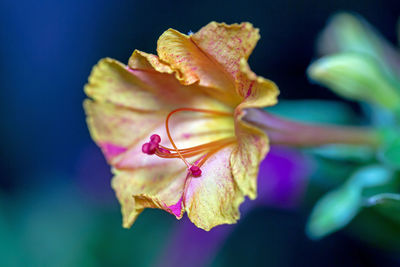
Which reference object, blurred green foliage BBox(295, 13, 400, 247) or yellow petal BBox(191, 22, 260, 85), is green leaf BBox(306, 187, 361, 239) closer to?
blurred green foliage BBox(295, 13, 400, 247)

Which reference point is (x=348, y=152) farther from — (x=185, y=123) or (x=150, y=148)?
(x=150, y=148)

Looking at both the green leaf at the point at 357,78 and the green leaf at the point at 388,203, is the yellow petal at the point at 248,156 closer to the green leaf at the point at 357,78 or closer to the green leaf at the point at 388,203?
the green leaf at the point at 388,203

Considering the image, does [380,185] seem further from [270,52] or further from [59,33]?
[59,33]

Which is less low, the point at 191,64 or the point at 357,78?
the point at 191,64

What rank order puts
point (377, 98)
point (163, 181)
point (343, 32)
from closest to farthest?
1. point (163, 181)
2. point (377, 98)
3. point (343, 32)

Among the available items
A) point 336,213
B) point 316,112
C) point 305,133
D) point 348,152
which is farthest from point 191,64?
point 316,112

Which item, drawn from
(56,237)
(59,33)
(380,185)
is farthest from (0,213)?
(380,185)
